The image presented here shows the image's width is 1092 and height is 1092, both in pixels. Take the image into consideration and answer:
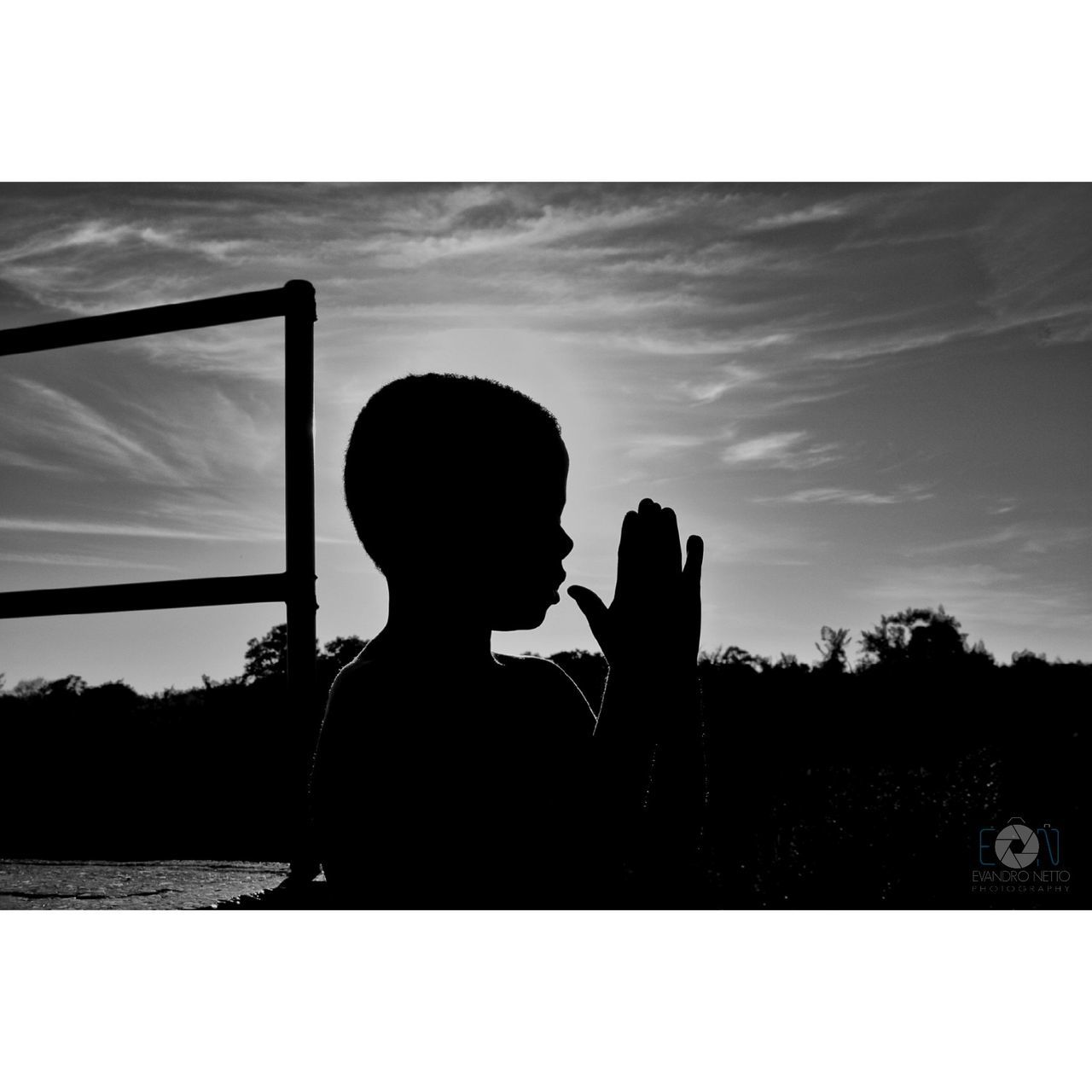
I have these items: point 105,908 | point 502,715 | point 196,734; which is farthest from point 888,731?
point 502,715

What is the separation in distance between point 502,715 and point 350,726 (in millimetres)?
213

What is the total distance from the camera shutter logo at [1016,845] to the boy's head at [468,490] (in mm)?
2395

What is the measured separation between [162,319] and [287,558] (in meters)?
0.63

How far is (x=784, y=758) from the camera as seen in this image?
15.3 ft

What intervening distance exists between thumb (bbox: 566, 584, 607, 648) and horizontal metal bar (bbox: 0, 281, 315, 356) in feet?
4.08

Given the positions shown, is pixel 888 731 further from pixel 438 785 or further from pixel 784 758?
pixel 438 785

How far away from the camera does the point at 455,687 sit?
1331mm

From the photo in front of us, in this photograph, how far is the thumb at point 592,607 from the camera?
108 centimetres

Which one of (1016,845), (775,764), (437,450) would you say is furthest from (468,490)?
(775,764)

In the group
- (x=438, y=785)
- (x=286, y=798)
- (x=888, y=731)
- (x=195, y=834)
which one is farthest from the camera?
(x=888, y=731)

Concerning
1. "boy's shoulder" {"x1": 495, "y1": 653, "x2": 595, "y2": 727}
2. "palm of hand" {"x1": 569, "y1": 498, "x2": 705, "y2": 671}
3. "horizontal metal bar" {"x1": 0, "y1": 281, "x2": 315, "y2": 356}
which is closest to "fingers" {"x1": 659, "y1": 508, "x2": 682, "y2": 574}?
"palm of hand" {"x1": 569, "y1": 498, "x2": 705, "y2": 671}

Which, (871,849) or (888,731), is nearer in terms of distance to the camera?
(871,849)

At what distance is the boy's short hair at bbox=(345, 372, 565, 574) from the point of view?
4.23 feet

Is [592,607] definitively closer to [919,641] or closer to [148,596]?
[148,596]
